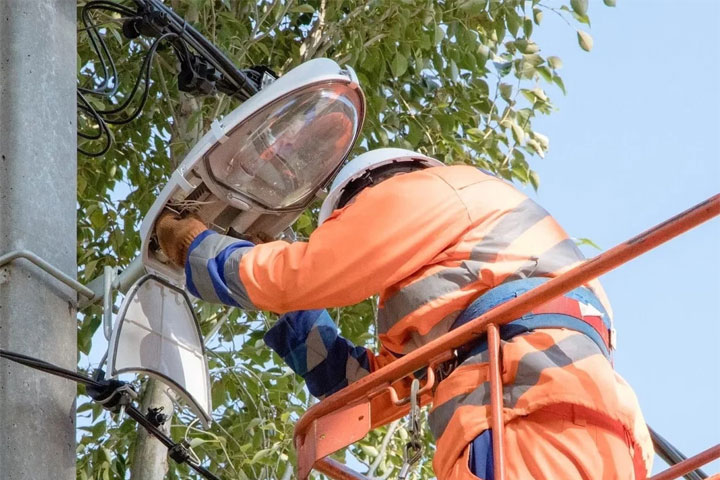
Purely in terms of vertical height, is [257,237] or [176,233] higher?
[257,237]

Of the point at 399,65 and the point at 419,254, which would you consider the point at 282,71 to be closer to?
the point at 399,65

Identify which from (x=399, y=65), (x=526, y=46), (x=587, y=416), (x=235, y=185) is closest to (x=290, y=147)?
(x=235, y=185)

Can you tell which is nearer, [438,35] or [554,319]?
[554,319]

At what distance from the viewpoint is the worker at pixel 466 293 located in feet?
9.95

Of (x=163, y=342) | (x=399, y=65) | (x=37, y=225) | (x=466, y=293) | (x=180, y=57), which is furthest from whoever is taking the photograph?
(x=399, y=65)

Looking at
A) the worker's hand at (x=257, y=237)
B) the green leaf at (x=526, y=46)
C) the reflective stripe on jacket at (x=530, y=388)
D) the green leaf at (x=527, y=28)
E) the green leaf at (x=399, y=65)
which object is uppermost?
the green leaf at (x=527, y=28)

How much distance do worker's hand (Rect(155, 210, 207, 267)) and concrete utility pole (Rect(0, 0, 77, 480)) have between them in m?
0.27

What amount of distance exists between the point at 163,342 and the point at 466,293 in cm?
95

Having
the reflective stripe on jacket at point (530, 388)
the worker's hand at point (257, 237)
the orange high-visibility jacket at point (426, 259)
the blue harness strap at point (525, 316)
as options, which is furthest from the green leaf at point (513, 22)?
the reflective stripe on jacket at point (530, 388)

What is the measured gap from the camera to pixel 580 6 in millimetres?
5992

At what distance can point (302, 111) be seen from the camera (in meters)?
3.85

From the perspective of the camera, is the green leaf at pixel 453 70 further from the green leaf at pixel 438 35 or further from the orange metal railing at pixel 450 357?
the orange metal railing at pixel 450 357

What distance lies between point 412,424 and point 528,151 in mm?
3331

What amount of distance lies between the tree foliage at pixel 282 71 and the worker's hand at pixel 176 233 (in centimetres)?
174
